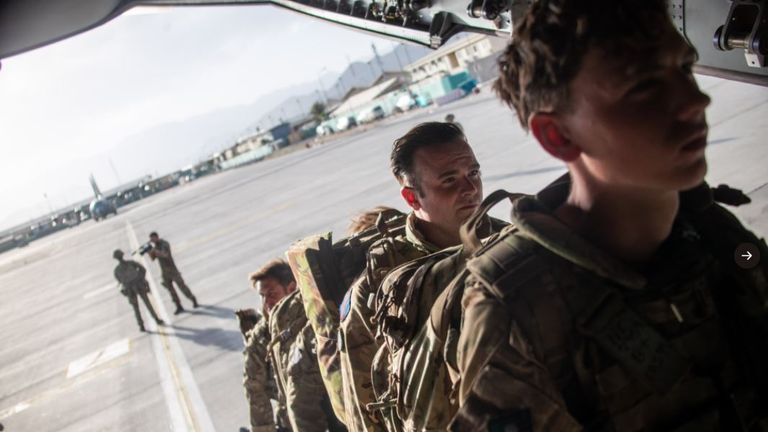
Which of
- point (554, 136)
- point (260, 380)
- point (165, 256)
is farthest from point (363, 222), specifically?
point (165, 256)

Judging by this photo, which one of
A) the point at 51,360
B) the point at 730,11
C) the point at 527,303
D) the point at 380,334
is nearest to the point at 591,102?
the point at 527,303

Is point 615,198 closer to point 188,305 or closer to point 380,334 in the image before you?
point 380,334

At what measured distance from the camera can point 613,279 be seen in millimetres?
1153

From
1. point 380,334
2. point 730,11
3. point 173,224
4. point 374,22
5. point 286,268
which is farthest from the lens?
point 173,224

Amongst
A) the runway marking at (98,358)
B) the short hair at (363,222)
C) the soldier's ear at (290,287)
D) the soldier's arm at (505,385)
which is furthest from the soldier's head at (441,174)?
the runway marking at (98,358)

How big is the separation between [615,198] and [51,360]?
46.9 feet

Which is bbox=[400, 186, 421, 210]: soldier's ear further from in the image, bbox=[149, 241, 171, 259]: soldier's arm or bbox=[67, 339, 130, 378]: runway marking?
bbox=[67, 339, 130, 378]: runway marking

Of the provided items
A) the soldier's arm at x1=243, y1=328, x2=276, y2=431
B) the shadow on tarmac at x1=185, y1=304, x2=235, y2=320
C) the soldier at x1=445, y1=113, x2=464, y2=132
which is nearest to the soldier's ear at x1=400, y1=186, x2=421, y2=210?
the soldier at x1=445, y1=113, x2=464, y2=132

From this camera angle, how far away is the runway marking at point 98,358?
10.6 m

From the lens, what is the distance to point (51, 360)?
12227mm

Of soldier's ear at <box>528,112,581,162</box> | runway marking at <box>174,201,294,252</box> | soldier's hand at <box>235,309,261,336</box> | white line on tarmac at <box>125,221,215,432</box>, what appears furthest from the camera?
runway marking at <box>174,201,294,252</box>

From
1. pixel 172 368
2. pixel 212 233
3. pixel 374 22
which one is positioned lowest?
pixel 172 368

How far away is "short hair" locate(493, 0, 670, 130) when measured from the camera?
1130mm

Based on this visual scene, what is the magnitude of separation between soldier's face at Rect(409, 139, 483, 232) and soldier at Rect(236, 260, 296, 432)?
7.07 feet
